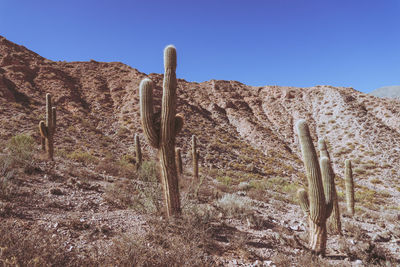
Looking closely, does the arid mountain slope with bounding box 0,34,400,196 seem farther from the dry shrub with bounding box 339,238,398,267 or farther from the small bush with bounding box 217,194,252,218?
the dry shrub with bounding box 339,238,398,267

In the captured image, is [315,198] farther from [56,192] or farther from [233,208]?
[56,192]

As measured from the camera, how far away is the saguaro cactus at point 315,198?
14.1 feet

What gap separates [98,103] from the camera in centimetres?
2539

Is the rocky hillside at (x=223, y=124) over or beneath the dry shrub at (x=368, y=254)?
over

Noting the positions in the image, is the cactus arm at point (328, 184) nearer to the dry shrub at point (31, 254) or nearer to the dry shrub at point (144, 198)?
the dry shrub at point (144, 198)

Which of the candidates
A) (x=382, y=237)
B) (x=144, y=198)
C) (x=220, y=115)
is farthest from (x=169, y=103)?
(x=220, y=115)

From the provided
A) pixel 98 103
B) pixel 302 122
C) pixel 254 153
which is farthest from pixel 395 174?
pixel 98 103

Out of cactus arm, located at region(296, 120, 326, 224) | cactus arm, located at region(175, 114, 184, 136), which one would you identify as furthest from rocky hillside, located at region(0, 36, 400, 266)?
cactus arm, located at region(175, 114, 184, 136)

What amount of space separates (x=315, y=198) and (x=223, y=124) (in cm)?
2418

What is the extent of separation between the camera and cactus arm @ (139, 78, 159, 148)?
4.86 meters

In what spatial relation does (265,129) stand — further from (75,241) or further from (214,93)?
(75,241)

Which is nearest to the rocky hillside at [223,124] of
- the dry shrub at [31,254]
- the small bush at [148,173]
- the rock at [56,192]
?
the rock at [56,192]

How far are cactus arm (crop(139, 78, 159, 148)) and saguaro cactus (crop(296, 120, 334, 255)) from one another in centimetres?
317

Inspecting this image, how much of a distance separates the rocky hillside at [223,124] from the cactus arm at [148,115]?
3.18m
